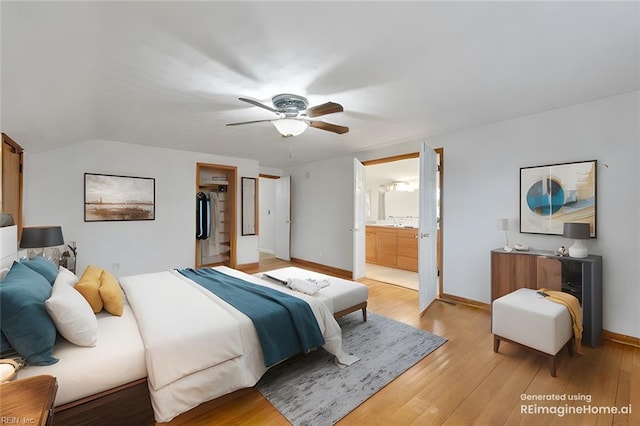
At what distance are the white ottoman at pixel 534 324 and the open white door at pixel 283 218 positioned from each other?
507cm

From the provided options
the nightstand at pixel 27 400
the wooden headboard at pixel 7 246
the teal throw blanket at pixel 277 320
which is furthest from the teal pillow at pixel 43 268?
the nightstand at pixel 27 400

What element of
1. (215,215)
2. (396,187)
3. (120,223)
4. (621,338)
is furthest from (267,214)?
(621,338)

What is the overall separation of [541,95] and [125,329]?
4166 mm

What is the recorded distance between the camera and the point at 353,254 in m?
5.22

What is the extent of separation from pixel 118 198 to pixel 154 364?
151 inches

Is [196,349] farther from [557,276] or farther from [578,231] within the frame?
[578,231]

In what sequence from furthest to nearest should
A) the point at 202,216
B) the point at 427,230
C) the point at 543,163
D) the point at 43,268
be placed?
the point at 202,216 < the point at 427,230 < the point at 543,163 < the point at 43,268

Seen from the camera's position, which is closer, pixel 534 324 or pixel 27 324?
pixel 27 324

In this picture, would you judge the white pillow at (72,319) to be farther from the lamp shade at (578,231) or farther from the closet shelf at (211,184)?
the closet shelf at (211,184)

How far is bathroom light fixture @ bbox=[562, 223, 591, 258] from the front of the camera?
2.76 m

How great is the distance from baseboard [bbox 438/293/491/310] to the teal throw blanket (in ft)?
8.56

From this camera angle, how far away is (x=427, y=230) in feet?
12.3

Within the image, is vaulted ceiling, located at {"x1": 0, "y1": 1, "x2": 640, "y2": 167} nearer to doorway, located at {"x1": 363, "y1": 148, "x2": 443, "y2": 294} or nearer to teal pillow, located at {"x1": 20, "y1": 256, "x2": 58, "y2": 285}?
teal pillow, located at {"x1": 20, "y1": 256, "x2": 58, "y2": 285}

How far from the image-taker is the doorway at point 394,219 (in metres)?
5.30
